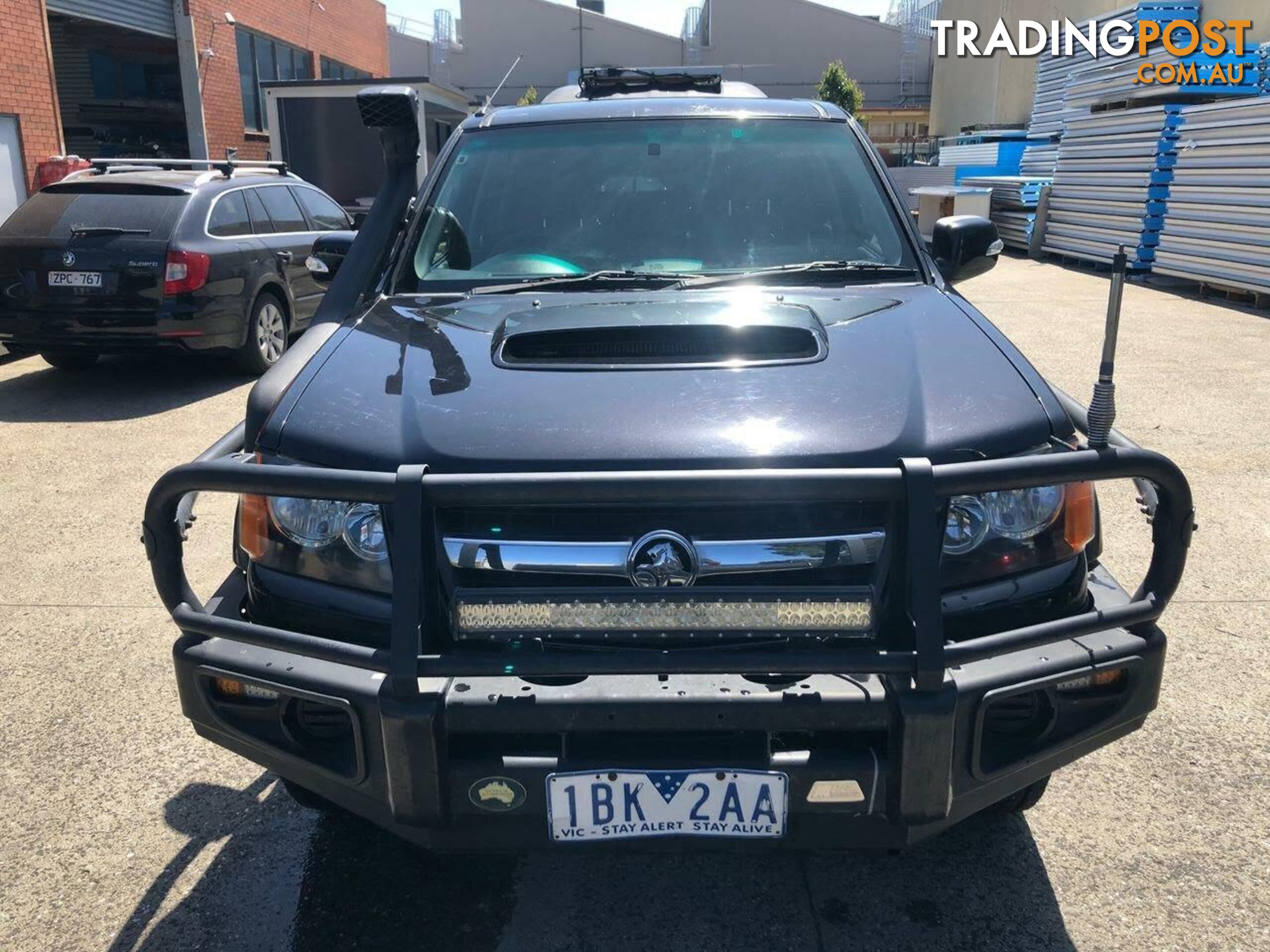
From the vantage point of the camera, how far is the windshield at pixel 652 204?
329 cm

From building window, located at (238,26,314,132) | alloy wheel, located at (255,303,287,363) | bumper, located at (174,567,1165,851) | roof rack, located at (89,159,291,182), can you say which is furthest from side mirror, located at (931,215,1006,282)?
building window, located at (238,26,314,132)

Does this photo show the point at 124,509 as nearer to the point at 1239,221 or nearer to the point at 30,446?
the point at 30,446

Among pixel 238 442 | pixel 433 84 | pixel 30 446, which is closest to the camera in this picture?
pixel 238 442

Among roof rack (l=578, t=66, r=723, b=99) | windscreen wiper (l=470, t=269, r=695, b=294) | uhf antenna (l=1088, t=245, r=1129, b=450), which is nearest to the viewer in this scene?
uhf antenna (l=1088, t=245, r=1129, b=450)

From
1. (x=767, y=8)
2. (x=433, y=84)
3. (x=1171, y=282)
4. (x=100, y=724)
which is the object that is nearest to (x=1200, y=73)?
(x=1171, y=282)

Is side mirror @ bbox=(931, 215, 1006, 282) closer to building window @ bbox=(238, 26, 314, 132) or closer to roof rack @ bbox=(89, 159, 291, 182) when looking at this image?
roof rack @ bbox=(89, 159, 291, 182)

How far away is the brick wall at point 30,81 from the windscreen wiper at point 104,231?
7.54m

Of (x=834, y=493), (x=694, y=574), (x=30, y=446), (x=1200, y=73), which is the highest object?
(x=1200, y=73)

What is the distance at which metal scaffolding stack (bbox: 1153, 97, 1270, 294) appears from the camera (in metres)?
11.7

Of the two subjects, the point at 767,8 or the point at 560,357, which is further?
the point at 767,8

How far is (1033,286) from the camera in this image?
571 inches

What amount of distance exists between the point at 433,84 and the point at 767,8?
35.9m

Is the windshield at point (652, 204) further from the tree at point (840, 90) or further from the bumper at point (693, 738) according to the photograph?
the tree at point (840, 90)

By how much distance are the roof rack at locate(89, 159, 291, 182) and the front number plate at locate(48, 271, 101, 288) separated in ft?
4.15
